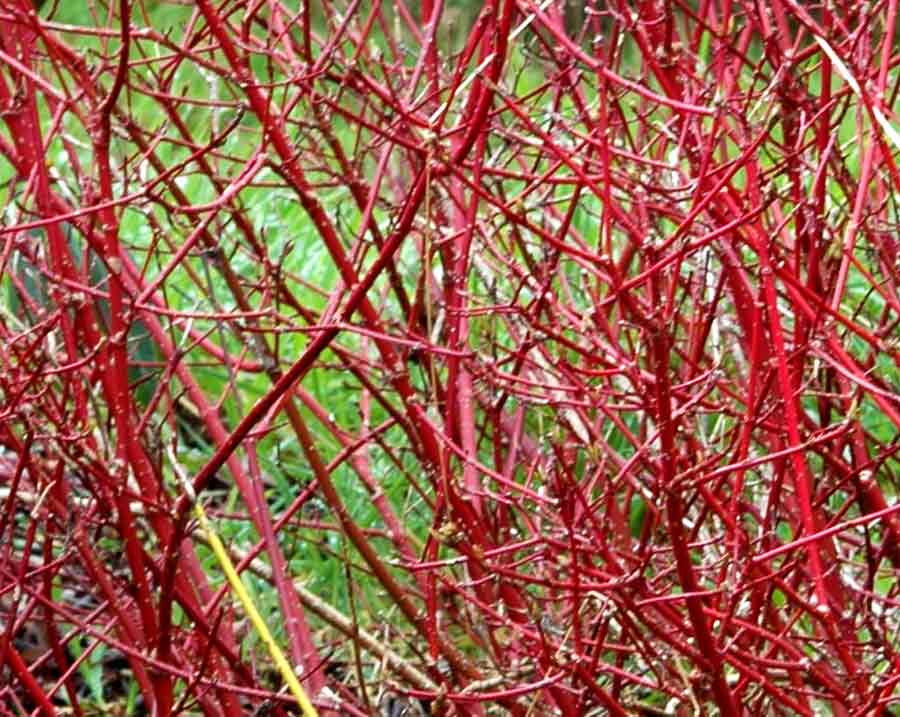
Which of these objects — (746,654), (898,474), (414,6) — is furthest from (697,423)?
(414,6)

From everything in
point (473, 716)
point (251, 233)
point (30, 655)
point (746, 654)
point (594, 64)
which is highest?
point (594, 64)

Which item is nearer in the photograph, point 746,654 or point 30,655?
point 746,654

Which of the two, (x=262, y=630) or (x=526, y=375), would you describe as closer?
(x=262, y=630)

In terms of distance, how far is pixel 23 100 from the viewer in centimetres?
193

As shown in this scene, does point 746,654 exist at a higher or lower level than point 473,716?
higher

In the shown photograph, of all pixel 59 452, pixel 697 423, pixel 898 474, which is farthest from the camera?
pixel 898 474

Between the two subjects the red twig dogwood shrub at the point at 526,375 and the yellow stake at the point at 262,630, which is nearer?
the yellow stake at the point at 262,630

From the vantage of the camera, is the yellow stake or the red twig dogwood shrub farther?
the red twig dogwood shrub

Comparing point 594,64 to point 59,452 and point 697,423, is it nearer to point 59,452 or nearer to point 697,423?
point 59,452

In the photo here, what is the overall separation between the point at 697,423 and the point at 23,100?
1.11 metres

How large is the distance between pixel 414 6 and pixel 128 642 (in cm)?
591

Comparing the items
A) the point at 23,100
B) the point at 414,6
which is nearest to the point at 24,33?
the point at 23,100

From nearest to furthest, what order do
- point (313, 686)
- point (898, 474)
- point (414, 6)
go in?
1. point (313, 686)
2. point (898, 474)
3. point (414, 6)

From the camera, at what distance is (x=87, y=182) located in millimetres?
2037
